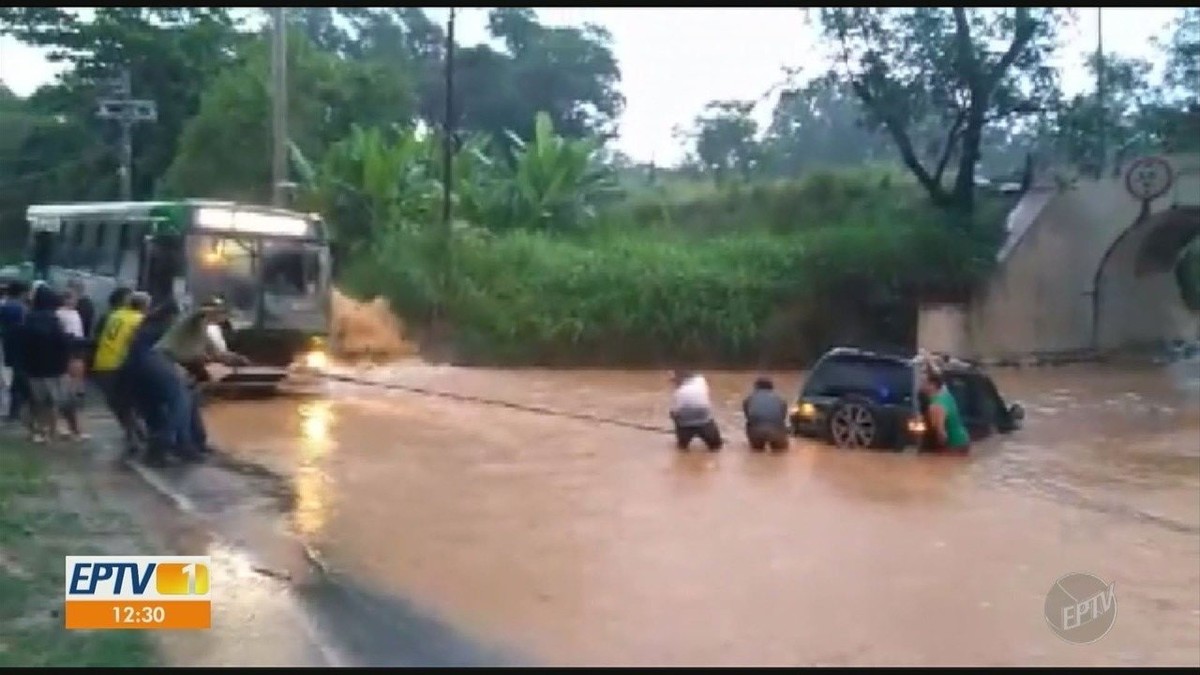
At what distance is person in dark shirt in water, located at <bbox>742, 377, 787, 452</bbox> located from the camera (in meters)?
18.0

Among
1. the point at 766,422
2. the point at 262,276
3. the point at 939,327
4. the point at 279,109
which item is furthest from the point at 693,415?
the point at 939,327

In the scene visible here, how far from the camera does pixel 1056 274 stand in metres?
38.2

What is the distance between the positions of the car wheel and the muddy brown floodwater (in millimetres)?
343

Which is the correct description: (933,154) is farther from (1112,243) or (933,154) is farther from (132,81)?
(132,81)

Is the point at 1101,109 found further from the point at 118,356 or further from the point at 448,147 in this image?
the point at 118,356

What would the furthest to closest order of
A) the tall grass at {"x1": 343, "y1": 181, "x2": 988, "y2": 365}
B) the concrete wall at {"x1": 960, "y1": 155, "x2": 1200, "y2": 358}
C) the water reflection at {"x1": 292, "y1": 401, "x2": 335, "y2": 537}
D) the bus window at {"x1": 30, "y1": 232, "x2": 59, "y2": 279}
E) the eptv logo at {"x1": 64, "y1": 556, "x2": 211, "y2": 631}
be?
the concrete wall at {"x1": 960, "y1": 155, "x2": 1200, "y2": 358}, the tall grass at {"x1": 343, "y1": 181, "x2": 988, "y2": 365}, the bus window at {"x1": 30, "y1": 232, "x2": 59, "y2": 279}, the water reflection at {"x1": 292, "y1": 401, "x2": 335, "y2": 537}, the eptv logo at {"x1": 64, "y1": 556, "x2": 211, "y2": 631}

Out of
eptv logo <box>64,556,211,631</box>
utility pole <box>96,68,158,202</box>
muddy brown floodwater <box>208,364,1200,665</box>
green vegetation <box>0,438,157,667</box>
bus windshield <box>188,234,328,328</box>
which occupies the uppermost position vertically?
utility pole <box>96,68,158,202</box>

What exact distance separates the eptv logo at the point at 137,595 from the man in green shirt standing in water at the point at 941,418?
12148 mm

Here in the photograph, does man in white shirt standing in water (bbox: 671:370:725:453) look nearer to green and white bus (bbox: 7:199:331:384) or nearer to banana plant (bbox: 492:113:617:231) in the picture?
green and white bus (bbox: 7:199:331:384)

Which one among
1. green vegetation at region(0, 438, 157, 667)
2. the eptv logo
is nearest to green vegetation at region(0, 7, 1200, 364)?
green vegetation at region(0, 438, 157, 667)

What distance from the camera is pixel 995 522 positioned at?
13836 mm

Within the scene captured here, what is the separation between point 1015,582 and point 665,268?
23.6m

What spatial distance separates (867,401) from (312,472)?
22.5 feet

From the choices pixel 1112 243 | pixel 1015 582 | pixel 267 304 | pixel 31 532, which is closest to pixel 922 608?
pixel 1015 582
